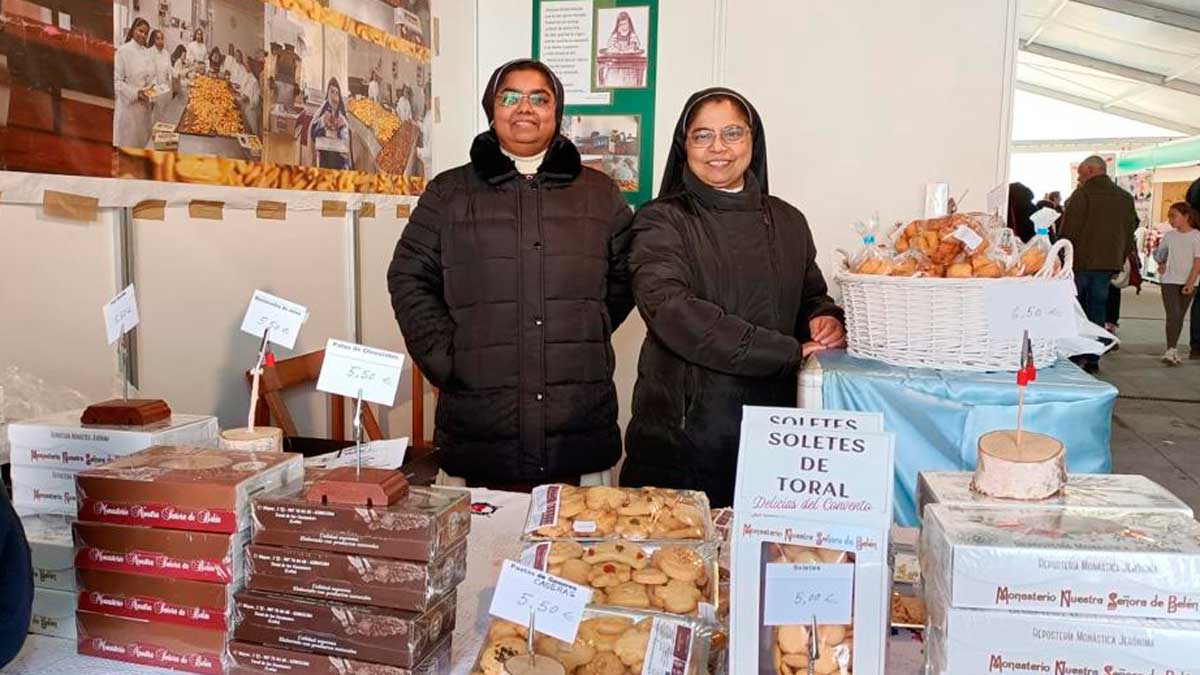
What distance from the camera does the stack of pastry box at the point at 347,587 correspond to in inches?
36.3

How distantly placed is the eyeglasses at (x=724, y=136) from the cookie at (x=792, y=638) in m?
1.16

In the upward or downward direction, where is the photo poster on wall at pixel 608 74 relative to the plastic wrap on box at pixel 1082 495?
upward

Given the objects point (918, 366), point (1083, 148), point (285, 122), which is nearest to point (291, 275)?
point (285, 122)

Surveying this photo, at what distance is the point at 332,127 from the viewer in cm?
284

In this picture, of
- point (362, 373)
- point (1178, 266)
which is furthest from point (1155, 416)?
point (362, 373)

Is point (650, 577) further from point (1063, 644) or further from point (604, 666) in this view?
point (1063, 644)

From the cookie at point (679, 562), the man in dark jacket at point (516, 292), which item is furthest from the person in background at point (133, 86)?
the cookie at point (679, 562)

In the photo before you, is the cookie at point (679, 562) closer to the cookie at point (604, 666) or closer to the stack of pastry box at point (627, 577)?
the stack of pastry box at point (627, 577)

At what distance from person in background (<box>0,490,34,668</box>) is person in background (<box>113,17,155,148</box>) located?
1.34m

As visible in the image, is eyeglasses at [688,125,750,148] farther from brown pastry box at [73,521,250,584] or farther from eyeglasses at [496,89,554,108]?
brown pastry box at [73,521,250,584]

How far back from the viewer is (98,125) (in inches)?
77.1

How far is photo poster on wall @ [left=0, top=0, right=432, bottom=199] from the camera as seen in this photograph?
5.93ft

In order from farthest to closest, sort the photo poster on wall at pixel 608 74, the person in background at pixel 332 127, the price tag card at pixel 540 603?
the photo poster on wall at pixel 608 74, the person in background at pixel 332 127, the price tag card at pixel 540 603

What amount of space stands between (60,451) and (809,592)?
0.94 metres
